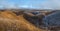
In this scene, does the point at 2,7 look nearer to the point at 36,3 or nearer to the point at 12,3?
the point at 12,3

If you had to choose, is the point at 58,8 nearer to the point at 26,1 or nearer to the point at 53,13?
the point at 53,13

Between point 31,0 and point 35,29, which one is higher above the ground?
point 31,0

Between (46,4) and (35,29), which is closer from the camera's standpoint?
(35,29)

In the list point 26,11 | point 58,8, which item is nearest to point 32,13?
point 26,11

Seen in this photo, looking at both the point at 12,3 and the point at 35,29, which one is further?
the point at 12,3

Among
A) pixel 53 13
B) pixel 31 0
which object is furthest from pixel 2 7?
pixel 53 13
